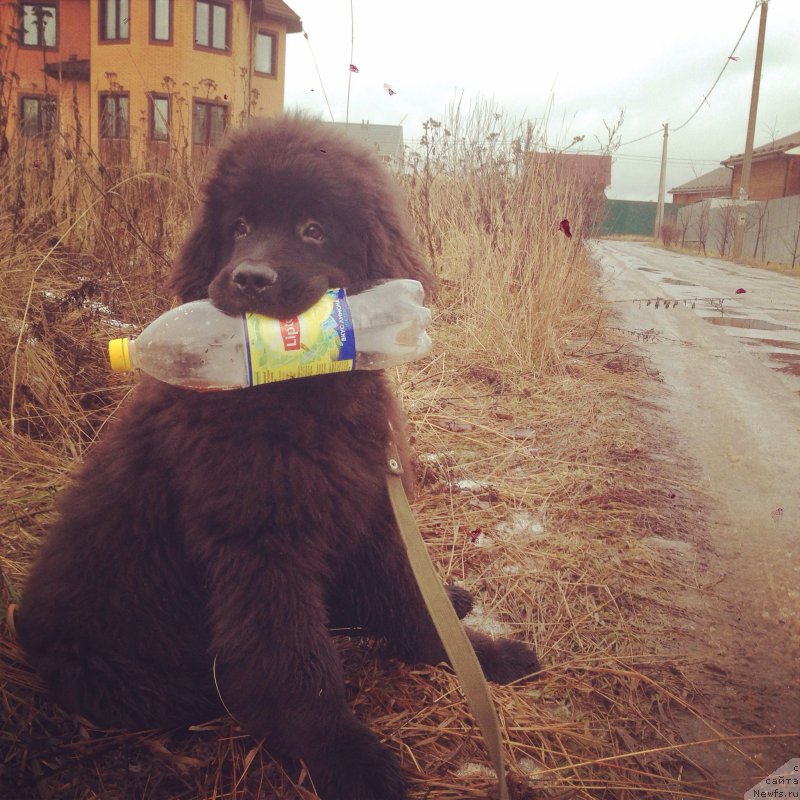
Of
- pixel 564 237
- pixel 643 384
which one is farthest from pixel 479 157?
pixel 643 384

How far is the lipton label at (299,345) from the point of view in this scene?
150cm

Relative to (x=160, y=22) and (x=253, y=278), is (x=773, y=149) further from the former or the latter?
(x=253, y=278)

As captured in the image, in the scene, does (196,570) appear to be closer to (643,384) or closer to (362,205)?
(362,205)

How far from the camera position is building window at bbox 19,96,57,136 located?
13.8ft

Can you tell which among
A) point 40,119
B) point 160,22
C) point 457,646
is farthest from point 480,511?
point 160,22

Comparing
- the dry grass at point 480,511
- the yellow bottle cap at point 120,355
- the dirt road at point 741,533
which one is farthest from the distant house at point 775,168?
the yellow bottle cap at point 120,355

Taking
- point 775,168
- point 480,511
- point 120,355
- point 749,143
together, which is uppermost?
point 775,168

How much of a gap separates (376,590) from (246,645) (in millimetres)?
491

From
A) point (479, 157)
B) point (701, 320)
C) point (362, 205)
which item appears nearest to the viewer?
point (362, 205)

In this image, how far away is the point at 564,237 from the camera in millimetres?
5734

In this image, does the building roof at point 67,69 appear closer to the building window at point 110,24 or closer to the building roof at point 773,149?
the building window at point 110,24

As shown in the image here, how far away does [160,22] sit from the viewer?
13.9 metres

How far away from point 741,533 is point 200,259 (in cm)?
227

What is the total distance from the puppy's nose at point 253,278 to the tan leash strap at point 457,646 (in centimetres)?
64
